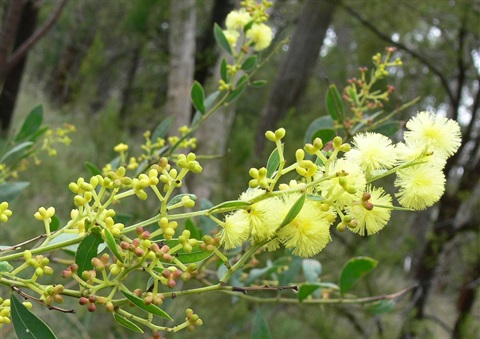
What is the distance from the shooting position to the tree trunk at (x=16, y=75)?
8.50 ft

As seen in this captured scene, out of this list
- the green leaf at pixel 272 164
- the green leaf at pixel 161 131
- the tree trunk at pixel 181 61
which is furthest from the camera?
the tree trunk at pixel 181 61

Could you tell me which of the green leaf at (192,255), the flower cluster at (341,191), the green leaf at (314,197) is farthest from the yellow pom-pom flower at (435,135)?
Result: the green leaf at (192,255)

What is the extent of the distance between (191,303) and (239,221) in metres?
1.90

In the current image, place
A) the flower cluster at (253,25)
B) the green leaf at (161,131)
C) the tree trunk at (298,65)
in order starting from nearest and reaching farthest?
the flower cluster at (253,25) → the green leaf at (161,131) → the tree trunk at (298,65)

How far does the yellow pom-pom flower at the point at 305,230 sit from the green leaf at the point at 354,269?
0.28 metres

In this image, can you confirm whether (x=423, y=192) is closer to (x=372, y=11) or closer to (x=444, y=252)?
(x=444, y=252)

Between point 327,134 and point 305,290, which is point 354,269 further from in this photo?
point 327,134

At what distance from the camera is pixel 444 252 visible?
2561 millimetres

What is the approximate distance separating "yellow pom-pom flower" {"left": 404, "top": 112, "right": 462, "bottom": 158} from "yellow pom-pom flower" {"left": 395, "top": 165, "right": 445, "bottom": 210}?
0.08 feet

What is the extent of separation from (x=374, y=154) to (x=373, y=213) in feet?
0.21

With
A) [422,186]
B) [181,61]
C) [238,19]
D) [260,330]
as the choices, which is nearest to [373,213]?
[422,186]

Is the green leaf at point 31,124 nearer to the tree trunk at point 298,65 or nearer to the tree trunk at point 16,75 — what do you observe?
the tree trunk at point 16,75

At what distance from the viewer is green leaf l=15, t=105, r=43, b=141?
3.76 feet

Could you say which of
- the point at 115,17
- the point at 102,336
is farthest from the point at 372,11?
the point at 115,17
